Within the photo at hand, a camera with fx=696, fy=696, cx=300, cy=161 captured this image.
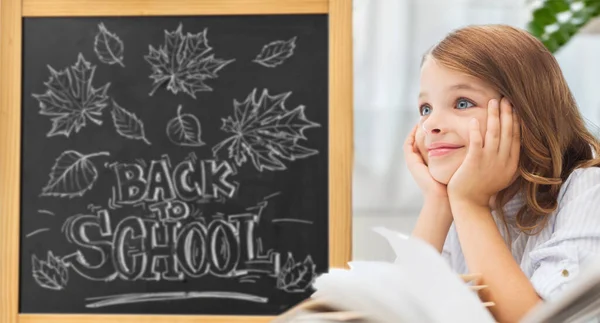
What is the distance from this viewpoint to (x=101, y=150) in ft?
7.11

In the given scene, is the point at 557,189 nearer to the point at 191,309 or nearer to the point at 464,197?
the point at 464,197

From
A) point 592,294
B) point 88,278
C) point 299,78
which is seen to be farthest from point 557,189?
point 88,278

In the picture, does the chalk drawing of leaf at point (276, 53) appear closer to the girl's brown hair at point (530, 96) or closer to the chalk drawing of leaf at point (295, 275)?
the chalk drawing of leaf at point (295, 275)

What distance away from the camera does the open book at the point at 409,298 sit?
1.20 feet

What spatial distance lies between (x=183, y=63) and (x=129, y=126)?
0.26 m

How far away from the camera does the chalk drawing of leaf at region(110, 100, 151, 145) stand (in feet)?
7.09

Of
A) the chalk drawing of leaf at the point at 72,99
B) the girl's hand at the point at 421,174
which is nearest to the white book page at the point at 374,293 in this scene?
the girl's hand at the point at 421,174

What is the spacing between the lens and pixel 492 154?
3.27 feet

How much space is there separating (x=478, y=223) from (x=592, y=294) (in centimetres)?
63

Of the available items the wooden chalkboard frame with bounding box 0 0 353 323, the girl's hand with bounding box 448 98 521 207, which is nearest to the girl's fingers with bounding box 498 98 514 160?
the girl's hand with bounding box 448 98 521 207

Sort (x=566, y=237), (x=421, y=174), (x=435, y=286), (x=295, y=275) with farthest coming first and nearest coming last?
1. (x=295, y=275)
2. (x=421, y=174)
3. (x=566, y=237)
4. (x=435, y=286)

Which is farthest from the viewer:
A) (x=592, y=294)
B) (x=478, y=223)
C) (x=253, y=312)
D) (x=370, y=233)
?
(x=370, y=233)

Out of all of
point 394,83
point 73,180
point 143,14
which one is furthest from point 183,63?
point 394,83

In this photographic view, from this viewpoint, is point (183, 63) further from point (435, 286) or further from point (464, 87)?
point (435, 286)
